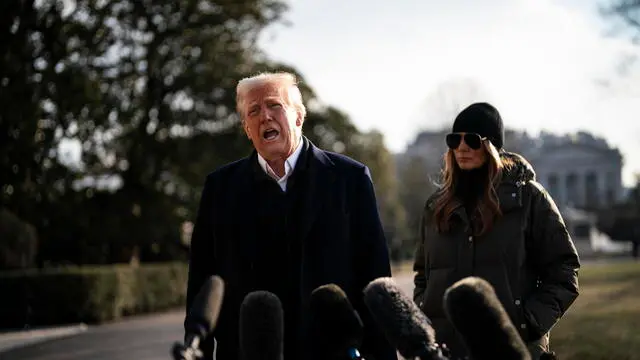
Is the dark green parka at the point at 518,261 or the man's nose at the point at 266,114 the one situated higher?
the man's nose at the point at 266,114

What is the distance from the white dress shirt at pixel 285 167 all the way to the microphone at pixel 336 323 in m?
0.77

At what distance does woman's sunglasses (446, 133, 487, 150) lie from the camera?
13.7ft

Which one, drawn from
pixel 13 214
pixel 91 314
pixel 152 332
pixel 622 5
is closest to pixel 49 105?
pixel 13 214

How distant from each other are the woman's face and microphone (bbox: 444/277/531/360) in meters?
1.62

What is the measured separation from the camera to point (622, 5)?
22703 millimetres

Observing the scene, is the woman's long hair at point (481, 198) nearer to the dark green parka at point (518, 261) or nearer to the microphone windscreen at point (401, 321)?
the dark green parka at point (518, 261)

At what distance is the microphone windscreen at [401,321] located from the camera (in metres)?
2.65

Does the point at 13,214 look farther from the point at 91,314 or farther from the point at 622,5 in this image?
the point at 622,5

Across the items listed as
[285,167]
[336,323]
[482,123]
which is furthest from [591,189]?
[336,323]

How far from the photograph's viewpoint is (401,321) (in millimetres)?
2715

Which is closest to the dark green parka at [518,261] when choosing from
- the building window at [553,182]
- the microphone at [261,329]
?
the microphone at [261,329]

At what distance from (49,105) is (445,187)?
83.7 ft

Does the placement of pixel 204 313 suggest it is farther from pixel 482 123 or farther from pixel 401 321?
pixel 482 123

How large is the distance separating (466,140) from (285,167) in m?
0.71
